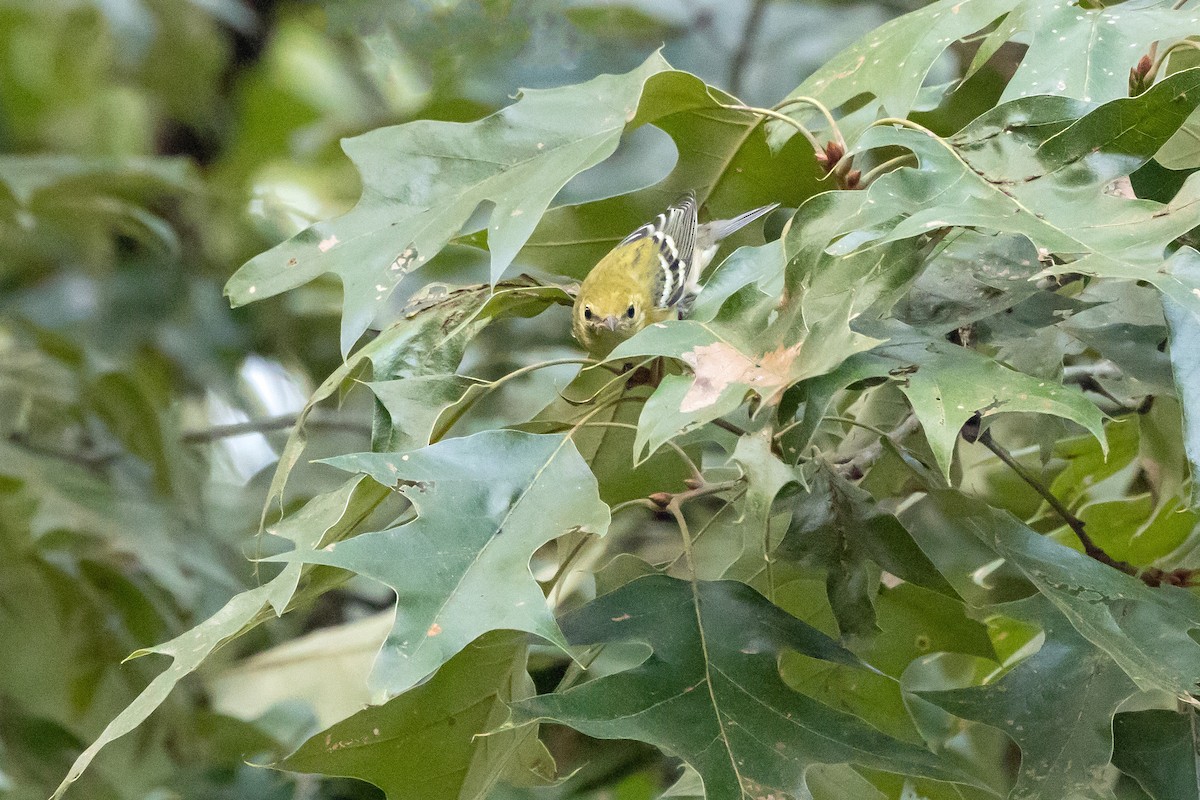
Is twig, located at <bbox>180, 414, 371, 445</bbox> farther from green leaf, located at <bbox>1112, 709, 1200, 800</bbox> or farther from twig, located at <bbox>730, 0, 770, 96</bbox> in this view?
green leaf, located at <bbox>1112, 709, 1200, 800</bbox>

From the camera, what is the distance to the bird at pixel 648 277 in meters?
1.21

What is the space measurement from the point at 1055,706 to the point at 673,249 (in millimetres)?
860

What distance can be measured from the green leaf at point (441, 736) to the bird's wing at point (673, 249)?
1.71 ft

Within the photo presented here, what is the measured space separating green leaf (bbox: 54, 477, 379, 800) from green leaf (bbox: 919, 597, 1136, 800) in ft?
1.62

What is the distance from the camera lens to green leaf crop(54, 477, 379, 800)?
0.71m

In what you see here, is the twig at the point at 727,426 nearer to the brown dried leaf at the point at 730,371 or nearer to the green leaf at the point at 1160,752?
the brown dried leaf at the point at 730,371

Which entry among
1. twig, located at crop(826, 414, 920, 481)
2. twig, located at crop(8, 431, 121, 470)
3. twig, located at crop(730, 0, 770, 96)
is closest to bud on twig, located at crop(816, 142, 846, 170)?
twig, located at crop(826, 414, 920, 481)

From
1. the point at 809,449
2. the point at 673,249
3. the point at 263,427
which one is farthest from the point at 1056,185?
the point at 263,427

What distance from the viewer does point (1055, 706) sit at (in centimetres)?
87

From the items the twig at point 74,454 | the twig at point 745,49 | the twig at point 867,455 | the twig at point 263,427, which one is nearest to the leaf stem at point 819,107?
the twig at point 867,455

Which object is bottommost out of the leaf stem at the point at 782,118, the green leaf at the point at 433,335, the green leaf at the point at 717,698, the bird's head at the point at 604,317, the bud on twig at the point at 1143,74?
the bird's head at the point at 604,317

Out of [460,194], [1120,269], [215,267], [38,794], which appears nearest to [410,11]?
[215,267]

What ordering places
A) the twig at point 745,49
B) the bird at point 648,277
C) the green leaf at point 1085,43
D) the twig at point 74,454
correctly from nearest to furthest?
the green leaf at point 1085,43
the bird at point 648,277
the twig at point 74,454
the twig at point 745,49

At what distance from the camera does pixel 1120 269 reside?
25.9 inches
